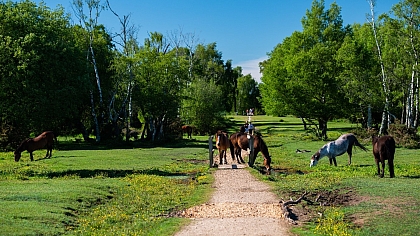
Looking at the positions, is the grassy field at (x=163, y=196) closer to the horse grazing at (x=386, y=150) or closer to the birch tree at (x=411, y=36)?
the horse grazing at (x=386, y=150)

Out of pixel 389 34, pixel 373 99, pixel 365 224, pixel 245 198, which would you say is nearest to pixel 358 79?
pixel 373 99

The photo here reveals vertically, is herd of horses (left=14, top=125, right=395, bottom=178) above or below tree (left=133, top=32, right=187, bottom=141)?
below

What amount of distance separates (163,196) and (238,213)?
357 centimetres

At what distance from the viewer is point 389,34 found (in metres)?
35.3

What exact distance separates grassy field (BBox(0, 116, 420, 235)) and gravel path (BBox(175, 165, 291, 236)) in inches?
18.0

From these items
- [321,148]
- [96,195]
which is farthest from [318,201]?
[321,148]

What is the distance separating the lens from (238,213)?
12.2 metres

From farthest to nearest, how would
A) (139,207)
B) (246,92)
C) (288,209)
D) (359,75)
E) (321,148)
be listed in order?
(246,92), (359,75), (321,148), (139,207), (288,209)

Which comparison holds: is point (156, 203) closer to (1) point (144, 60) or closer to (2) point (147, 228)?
(2) point (147, 228)

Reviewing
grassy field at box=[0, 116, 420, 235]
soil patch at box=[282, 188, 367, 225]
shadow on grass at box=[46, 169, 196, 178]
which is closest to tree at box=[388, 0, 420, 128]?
grassy field at box=[0, 116, 420, 235]

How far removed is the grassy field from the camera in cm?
1036

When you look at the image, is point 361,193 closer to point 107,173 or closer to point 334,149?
point 334,149

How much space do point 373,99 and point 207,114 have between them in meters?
24.0

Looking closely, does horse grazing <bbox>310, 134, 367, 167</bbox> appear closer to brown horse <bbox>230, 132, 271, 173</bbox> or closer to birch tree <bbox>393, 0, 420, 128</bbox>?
brown horse <bbox>230, 132, 271, 173</bbox>
